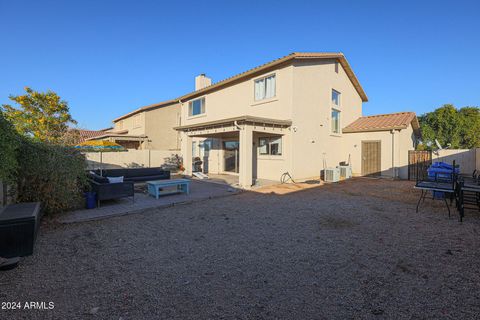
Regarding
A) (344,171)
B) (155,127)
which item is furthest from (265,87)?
(155,127)

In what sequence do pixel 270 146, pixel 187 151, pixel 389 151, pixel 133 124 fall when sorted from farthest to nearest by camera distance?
1. pixel 133 124
2. pixel 187 151
3. pixel 389 151
4. pixel 270 146

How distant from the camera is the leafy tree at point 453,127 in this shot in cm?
2917

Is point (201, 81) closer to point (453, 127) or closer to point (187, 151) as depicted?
point (187, 151)

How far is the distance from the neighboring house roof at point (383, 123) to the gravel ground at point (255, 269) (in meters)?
9.24

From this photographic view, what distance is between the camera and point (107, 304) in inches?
111

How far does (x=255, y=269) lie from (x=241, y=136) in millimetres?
7960

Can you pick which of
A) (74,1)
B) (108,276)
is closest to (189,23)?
(74,1)

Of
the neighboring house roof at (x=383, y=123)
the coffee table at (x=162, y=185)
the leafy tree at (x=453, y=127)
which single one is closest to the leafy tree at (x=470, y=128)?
the leafy tree at (x=453, y=127)

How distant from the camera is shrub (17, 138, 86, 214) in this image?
6023 millimetres

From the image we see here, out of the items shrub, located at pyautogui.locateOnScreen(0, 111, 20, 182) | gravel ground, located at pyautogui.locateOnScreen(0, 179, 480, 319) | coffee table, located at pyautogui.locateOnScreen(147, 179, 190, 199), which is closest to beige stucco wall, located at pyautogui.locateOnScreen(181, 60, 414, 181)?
coffee table, located at pyautogui.locateOnScreen(147, 179, 190, 199)

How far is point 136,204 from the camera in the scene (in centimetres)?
795

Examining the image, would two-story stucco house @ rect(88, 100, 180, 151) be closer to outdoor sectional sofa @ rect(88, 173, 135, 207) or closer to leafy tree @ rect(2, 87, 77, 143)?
leafy tree @ rect(2, 87, 77, 143)

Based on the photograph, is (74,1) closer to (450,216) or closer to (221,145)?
(221,145)

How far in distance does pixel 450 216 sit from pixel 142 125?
79.0 feet
